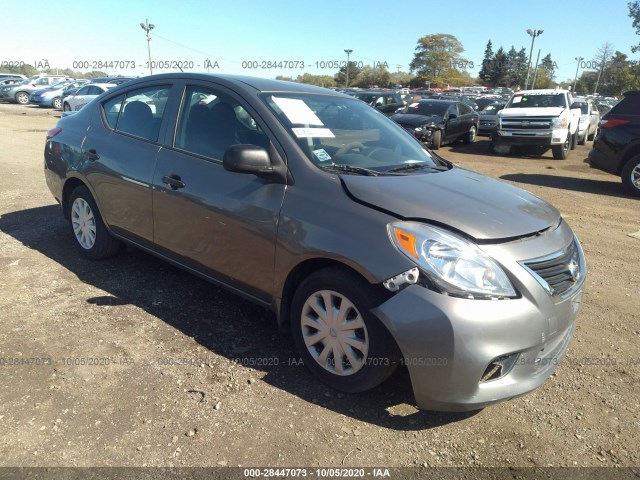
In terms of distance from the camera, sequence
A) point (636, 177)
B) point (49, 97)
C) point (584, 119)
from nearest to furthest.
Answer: point (636, 177)
point (584, 119)
point (49, 97)

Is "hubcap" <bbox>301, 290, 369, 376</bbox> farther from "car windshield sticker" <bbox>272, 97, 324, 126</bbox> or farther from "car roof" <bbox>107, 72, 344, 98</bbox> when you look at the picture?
"car roof" <bbox>107, 72, 344, 98</bbox>

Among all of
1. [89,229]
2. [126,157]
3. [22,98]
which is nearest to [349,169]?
[126,157]

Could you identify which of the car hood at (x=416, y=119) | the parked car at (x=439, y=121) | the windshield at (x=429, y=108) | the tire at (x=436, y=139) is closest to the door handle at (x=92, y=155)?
the parked car at (x=439, y=121)

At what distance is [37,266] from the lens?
14.4ft

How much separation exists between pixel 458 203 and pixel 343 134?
3.37 ft

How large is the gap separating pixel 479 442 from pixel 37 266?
4.06 meters

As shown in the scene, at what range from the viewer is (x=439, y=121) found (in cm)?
1446

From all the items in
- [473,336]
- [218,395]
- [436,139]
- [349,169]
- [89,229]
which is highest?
[349,169]

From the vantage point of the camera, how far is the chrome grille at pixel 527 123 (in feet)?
43.0

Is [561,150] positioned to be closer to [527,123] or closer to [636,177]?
[527,123]

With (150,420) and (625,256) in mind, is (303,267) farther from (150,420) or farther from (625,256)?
(625,256)

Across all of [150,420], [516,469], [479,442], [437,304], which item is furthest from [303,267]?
[516,469]

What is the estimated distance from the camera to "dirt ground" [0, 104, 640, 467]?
2.35 metres

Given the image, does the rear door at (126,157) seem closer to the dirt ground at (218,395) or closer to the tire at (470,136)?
the dirt ground at (218,395)
